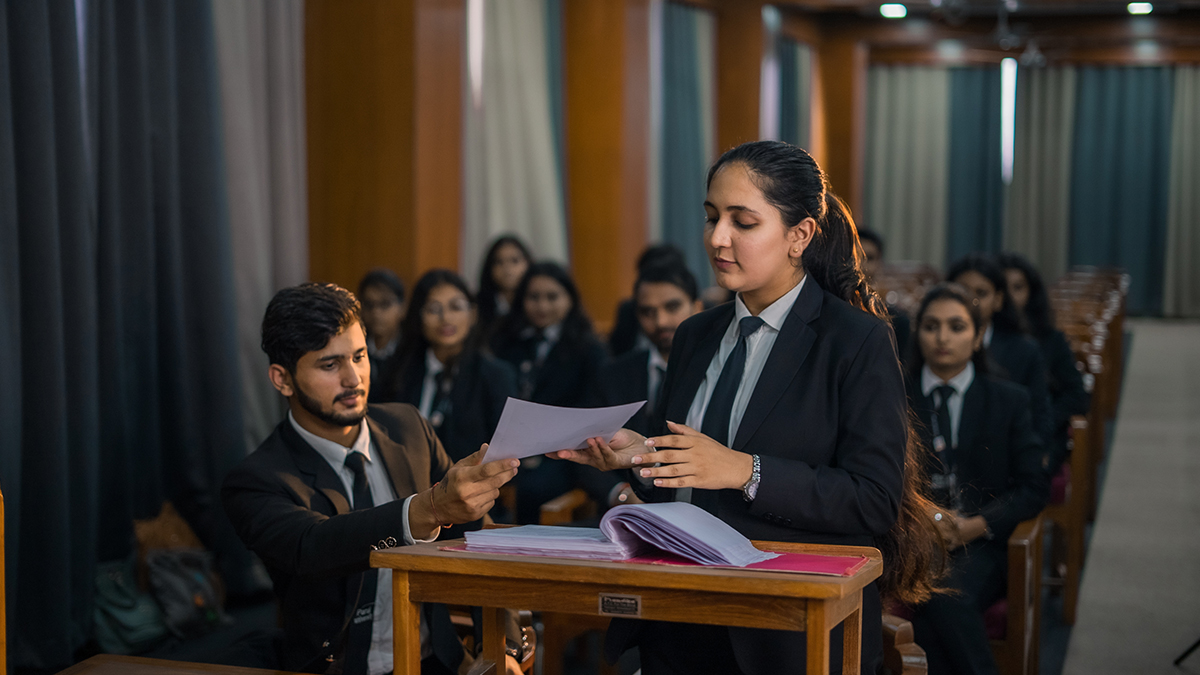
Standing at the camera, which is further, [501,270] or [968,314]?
[501,270]

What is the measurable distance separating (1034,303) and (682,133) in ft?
16.4

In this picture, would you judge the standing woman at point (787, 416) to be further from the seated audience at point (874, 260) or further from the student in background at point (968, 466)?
the seated audience at point (874, 260)

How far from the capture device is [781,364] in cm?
164

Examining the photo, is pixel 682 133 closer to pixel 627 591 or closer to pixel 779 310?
pixel 779 310

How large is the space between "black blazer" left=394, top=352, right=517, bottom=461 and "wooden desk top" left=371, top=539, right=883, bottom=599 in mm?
2431

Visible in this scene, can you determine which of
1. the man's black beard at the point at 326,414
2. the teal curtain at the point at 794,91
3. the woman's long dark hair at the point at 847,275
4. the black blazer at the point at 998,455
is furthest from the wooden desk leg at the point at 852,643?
Result: the teal curtain at the point at 794,91

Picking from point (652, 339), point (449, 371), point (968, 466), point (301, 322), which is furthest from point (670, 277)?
point (301, 322)

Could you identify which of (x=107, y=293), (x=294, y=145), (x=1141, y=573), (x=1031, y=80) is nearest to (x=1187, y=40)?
(x=1031, y=80)

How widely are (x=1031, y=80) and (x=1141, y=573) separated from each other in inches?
467

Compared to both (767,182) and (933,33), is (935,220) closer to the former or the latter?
(933,33)

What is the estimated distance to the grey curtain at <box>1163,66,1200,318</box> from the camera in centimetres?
1448

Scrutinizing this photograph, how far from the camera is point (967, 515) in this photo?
3.12 m

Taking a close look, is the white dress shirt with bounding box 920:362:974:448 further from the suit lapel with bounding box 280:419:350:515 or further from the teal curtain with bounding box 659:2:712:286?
the teal curtain with bounding box 659:2:712:286

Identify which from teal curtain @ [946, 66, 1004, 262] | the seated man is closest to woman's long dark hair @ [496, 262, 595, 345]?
the seated man
